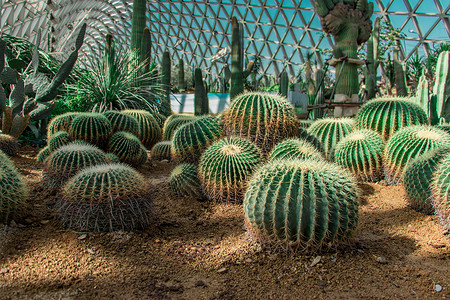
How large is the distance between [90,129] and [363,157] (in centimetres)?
412

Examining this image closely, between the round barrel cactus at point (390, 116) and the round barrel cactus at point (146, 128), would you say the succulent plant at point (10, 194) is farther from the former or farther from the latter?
the round barrel cactus at point (390, 116)

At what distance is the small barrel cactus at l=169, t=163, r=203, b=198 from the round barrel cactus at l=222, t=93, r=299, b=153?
2.52 feet

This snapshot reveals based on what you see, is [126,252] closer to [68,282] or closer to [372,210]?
[68,282]

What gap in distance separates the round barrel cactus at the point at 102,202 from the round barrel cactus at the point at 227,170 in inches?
40.3

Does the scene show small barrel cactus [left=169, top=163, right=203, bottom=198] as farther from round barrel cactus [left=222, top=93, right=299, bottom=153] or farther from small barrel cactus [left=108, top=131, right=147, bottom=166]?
small barrel cactus [left=108, top=131, right=147, bottom=166]

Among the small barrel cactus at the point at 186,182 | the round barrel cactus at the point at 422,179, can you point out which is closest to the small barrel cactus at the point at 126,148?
the small barrel cactus at the point at 186,182

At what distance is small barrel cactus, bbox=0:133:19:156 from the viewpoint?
17.9 feet

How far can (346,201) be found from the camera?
9.06ft

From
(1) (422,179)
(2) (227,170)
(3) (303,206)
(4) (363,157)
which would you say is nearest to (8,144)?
(2) (227,170)

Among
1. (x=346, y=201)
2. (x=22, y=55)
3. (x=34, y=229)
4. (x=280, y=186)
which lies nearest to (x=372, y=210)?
(x=346, y=201)

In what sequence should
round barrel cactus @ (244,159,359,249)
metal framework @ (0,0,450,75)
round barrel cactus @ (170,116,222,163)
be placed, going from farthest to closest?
1. metal framework @ (0,0,450,75)
2. round barrel cactus @ (170,116,222,163)
3. round barrel cactus @ (244,159,359,249)

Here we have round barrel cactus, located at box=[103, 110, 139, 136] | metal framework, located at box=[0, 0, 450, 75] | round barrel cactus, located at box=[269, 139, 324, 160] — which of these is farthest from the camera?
metal framework, located at box=[0, 0, 450, 75]

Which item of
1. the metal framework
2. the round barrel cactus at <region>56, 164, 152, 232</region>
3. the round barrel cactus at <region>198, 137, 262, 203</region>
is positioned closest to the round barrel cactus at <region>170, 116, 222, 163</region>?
the round barrel cactus at <region>198, 137, 262, 203</region>

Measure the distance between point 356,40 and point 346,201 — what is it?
7692mm
